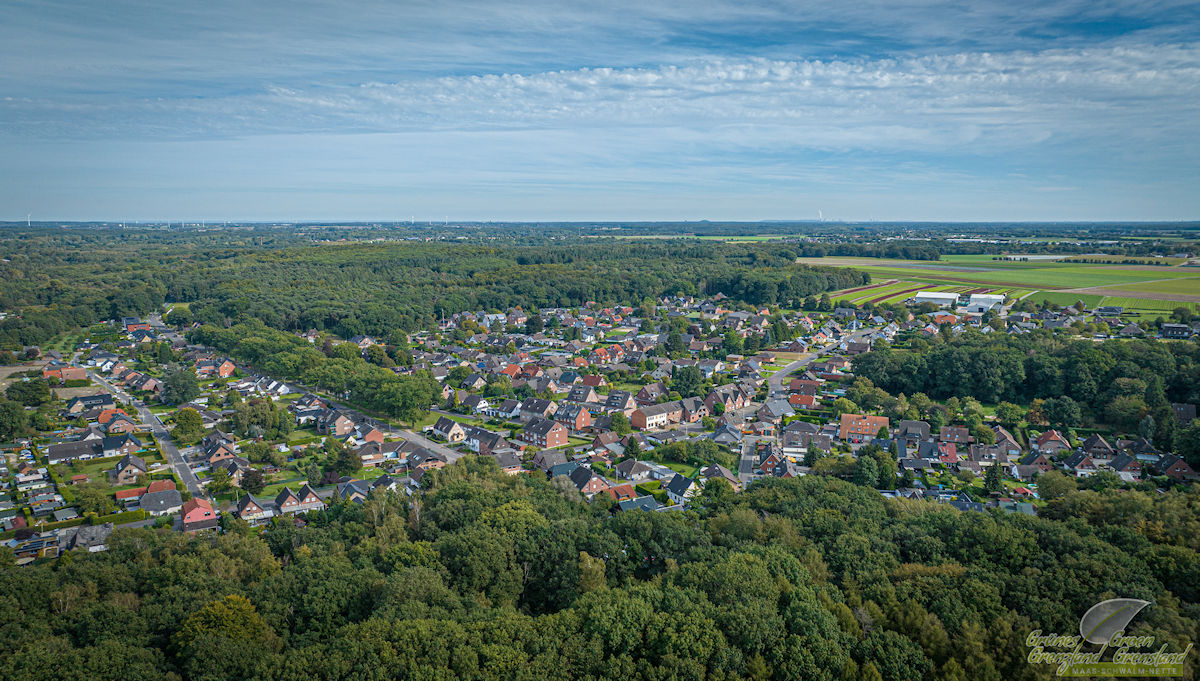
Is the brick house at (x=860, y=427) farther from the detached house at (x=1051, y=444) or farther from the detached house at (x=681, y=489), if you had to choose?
the detached house at (x=681, y=489)

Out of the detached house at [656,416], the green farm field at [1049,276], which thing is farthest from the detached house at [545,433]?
the green farm field at [1049,276]

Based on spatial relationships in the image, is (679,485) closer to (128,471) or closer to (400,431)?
(400,431)

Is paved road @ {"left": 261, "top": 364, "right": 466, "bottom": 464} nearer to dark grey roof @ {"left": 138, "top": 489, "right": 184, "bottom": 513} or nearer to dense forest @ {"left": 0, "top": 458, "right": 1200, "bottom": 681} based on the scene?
dense forest @ {"left": 0, "top": 458, "right": 1200, "bottom": 681}

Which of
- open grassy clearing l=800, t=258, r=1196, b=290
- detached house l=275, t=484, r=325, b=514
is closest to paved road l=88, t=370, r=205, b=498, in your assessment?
detached house l=275, t=484, r=325, b=514

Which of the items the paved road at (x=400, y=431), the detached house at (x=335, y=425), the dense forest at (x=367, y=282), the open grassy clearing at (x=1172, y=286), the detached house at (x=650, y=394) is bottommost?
the paved road at (x=400, y=431)

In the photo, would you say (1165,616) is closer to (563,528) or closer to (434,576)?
(563,528)

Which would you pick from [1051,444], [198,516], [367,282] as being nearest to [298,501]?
[198,516]

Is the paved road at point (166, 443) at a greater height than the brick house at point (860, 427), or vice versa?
the brick house at point (860, 427)
